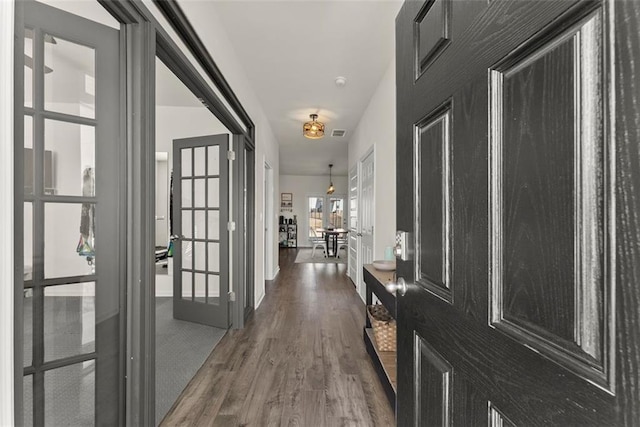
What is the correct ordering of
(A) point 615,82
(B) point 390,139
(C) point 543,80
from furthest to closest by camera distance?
(B) point 390,139 → (C) point 543,80 → (A) point 615,82

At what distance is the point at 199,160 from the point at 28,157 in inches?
93.3

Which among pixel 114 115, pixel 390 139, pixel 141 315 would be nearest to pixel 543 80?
pixel 114 115

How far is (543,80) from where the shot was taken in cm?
46

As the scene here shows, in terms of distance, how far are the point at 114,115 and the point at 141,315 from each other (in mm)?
889

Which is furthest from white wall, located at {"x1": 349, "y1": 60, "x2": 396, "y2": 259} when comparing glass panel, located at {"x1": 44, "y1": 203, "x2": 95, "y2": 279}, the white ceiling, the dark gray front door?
glass panel, located at {"x1": 44, "y1": 203, "x2": 95, "y2": 279}

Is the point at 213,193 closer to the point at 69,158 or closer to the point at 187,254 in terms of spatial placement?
the point at 187,254

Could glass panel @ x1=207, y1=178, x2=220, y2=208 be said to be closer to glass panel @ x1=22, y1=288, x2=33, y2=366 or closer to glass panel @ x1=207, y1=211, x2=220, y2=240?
glass panel @ x1=207, y1=211, x2=220, y2=240

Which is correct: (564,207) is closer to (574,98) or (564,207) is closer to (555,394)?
A: (574,98)

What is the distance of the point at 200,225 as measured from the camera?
3.23 m

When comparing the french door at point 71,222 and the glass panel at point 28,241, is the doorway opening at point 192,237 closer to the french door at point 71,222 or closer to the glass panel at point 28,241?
the french door at point 71,222

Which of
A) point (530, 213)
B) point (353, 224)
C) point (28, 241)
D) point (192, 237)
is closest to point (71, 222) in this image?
point (28, 241)

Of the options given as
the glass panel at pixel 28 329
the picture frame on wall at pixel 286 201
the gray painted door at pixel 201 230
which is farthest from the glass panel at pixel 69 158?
the picture frame on wall at pixel 286 201

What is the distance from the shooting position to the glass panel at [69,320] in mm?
1030

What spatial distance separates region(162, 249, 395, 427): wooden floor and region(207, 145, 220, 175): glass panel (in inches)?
66.5
